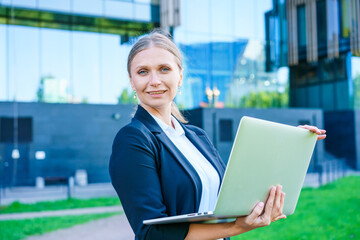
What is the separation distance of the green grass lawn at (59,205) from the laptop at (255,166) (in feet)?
30.5

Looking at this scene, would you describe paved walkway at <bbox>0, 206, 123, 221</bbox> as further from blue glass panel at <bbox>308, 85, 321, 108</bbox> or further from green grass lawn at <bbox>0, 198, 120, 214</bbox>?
blue glass panel at <bbox>308, 85, 321, 108</bbox>

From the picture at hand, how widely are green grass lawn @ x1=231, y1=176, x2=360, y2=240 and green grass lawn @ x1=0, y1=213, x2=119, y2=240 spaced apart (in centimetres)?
307

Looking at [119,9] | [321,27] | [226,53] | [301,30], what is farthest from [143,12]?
[321,27]

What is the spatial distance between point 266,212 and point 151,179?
365mm

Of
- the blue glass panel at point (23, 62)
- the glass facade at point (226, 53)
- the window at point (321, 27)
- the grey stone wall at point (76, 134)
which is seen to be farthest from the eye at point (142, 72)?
the window at point (321, 27)

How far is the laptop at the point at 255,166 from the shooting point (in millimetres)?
1133

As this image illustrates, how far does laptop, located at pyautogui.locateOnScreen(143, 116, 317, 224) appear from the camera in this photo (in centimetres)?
113

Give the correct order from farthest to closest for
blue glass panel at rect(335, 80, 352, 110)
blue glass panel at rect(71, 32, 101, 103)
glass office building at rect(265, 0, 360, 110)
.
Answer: blue glass panel at rect(335, 80, 352, 110), glass office building at rect(265, 0, 360, 110), blue glass panel at rect(71, 32, 101, 103)

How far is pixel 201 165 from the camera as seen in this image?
1.47m

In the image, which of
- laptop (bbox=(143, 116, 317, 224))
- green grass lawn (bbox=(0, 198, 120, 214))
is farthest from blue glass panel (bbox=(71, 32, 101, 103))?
laptop (bbox=(143, 116, 317, 224))

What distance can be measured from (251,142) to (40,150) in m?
14.3

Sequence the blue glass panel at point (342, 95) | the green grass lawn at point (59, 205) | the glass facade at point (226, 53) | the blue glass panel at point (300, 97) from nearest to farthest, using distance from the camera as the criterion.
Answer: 1. the green grass lawn at point (59, 205)
2. the glass facade at point (226, 53)
3. the blue glass panel at point (342, 95)
4. the blue glass panel at point (300, 97)

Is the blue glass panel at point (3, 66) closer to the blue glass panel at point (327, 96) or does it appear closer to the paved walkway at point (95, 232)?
the paved walkway at point (95, 232)

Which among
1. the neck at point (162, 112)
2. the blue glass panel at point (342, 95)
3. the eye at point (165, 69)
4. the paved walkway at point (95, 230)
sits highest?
the blue glass panel at point (342, 95)
